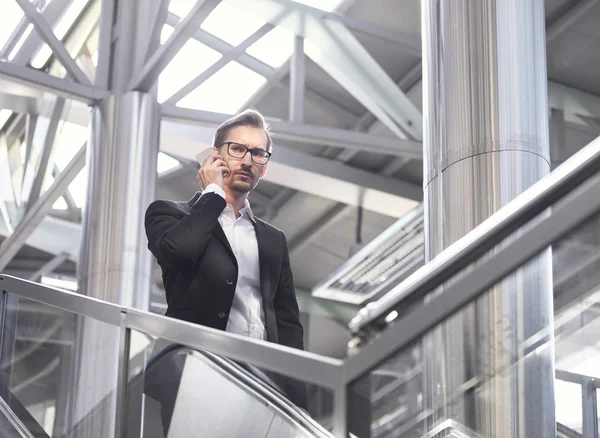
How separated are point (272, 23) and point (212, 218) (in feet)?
21.6

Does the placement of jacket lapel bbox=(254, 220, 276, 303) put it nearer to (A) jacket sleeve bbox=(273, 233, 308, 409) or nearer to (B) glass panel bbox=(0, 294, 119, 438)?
(A) jacket sleeve bbox=(273, 233, 308, 409)

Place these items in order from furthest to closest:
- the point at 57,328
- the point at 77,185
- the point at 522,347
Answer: the point at 77,185, the point at 57,328, the point at 522,347

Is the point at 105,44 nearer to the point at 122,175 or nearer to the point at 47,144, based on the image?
the point at 122,175

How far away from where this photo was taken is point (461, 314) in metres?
2.05

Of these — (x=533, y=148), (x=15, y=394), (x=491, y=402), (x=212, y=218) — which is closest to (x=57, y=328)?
(x=15, y=394)

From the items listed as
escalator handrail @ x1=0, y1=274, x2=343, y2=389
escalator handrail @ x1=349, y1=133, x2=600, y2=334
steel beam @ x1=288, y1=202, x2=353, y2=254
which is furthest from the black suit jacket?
steel beam @ x1=288, y1=202, x2=353, y2=254

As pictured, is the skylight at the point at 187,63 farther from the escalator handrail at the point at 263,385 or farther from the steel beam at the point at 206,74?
the escalator handrail at the point at 263,385

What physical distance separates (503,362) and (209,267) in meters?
1.89

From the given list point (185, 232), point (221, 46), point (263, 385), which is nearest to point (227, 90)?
point (221, 46)

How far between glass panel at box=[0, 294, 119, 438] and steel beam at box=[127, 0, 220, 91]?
3820mm

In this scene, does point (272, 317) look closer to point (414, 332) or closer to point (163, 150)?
point (414, 332)

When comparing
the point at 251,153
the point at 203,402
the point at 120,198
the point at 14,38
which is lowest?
the point at 203,402

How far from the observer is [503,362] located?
6.63 feet

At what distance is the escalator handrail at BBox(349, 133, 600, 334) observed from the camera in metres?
1.90
